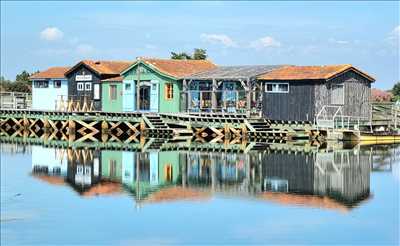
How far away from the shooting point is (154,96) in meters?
53.9

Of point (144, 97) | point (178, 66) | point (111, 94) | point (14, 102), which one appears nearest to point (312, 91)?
point (178, 66)

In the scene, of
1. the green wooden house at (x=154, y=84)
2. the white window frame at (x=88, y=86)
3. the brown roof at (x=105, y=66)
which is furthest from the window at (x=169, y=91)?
the white window frame at (x=88, y=86)

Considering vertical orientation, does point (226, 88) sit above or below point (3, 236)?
above

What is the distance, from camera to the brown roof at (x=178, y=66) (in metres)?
53.3

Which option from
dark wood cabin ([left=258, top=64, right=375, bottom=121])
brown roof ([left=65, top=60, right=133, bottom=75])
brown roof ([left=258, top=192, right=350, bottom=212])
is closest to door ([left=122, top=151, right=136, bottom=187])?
brown roof ([left=258, top=192, right=350, bottom=212])

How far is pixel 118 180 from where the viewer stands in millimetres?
28625

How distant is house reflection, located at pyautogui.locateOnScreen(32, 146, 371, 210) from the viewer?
25.1 m

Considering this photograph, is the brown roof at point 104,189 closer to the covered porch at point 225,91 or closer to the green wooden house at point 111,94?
the covered porch at point 225,91

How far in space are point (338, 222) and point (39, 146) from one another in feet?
A: 83.8

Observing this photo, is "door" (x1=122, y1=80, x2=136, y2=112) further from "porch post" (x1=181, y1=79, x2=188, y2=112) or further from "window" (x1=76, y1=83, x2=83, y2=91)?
"window" (x1=76, y1=83, x2=83, y2=91)

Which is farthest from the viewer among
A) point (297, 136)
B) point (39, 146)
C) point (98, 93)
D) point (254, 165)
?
point (98, 93)

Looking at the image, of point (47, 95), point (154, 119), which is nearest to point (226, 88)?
point (154, 119)

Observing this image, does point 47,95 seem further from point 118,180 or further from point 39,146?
point 118,180

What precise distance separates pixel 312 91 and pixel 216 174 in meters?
17.4
